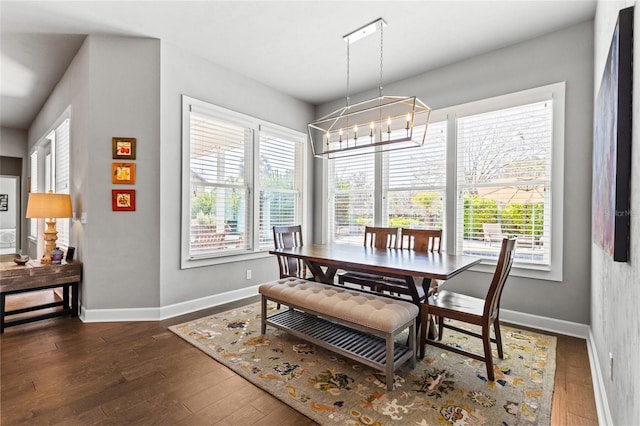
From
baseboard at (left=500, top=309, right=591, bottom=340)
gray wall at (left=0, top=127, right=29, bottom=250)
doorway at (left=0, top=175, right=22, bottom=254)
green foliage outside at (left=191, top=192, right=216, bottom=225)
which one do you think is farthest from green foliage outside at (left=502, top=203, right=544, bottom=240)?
doorway at (left=0, top=175, right=22, bottom=254)

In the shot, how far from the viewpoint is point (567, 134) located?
117 inches

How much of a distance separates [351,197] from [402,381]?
3.02 metres

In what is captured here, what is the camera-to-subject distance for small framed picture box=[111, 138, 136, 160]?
322 centimetres

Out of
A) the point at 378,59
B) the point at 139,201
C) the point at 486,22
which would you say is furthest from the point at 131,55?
the point at 486,22

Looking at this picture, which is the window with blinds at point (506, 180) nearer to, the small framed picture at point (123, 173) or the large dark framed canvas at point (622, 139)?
the large dark framed canvas at point (622, 139)

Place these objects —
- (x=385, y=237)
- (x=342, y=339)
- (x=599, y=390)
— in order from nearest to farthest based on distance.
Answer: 1. (x=599, y=390)
2. (x=342, y=339)
3. (x=385, y=237)

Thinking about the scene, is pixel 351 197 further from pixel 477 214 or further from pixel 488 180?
pixel 488 180

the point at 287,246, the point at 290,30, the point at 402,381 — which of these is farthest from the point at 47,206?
the point at 402,381

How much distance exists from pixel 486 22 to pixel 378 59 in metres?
1.15

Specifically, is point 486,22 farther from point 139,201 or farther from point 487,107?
point 139,201

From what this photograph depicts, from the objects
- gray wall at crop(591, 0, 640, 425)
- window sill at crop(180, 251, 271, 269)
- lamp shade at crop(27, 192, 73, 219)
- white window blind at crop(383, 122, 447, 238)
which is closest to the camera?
→ gray wall at crop(591, 0, 640, 425)

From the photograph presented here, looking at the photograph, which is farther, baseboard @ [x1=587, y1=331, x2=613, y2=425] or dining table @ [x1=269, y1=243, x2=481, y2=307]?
dining table @ [x1=269, y1=243, x2=481, y2=307]

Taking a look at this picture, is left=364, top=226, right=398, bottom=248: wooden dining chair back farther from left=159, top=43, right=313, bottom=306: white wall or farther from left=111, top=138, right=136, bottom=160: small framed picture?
left=111, top=138, right=136, bottom=160: small framed picture

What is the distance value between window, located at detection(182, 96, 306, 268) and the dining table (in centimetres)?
110
